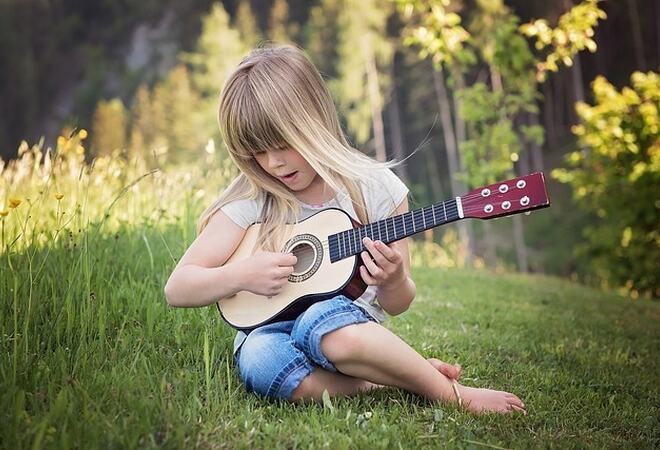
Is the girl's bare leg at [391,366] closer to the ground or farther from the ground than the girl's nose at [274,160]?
closer to the ground

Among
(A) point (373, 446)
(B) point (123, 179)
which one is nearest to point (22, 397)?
(A) point (373, 446)

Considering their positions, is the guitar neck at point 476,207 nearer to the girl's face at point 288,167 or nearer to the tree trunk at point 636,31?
the girl's face at point 288,167

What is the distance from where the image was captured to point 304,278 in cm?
246

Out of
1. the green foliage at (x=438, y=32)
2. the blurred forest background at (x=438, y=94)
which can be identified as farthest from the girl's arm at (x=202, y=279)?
the green foliage at (x=438, y=32)

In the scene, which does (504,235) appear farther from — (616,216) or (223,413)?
(223,413)

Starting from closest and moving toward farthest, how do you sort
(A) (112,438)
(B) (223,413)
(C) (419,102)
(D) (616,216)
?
(A) (112,438), (B) (223,413), (D) (616,216), (C) (419,102)

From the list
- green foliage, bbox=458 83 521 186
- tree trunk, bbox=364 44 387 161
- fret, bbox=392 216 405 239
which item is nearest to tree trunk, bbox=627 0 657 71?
tree trunk, bbox=364 44 387 161

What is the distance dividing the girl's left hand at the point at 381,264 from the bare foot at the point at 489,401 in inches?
18.8

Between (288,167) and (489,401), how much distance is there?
109 cm

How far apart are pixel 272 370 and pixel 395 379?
0.43 metres

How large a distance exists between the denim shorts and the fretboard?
175 mm

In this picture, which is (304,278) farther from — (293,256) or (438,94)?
(438,94)

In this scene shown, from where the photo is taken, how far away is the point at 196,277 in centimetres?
238

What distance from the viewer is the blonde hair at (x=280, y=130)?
8.02 feet
